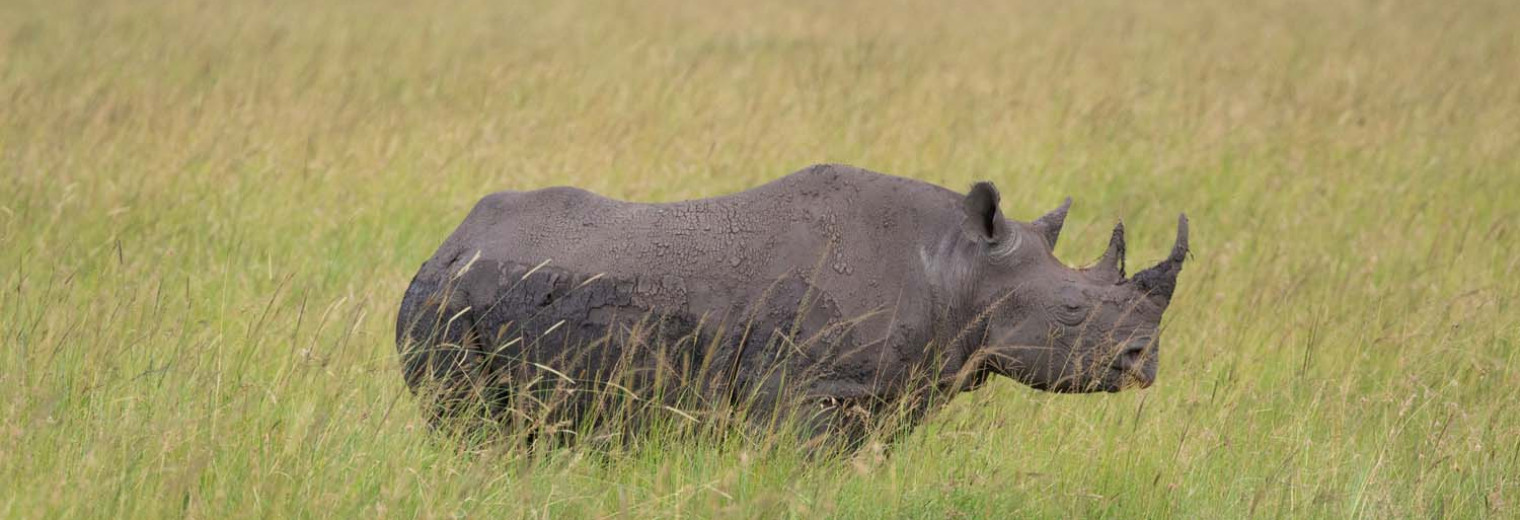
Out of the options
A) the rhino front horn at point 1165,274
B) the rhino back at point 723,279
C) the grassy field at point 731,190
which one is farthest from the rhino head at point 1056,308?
the grassy field at point 731,190

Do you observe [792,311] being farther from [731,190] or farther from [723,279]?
[731,190]

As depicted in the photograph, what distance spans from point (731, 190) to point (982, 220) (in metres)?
4.08

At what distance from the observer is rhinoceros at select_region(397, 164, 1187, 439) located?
177 inches

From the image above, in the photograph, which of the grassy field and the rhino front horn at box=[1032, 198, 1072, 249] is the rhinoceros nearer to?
the rhino front horn at box=[1032, 198, 1072, 249]

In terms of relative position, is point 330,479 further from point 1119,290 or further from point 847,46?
point 847,46

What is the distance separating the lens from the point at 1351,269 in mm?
7227

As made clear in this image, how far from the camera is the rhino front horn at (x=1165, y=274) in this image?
445cm

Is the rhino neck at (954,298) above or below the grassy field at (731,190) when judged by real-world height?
above

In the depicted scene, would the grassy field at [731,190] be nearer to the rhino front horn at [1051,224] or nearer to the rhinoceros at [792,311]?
the rhinoceros at [792,311]

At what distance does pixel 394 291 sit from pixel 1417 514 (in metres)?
3.87

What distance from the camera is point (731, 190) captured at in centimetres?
862

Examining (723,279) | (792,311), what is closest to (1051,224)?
(792,311)

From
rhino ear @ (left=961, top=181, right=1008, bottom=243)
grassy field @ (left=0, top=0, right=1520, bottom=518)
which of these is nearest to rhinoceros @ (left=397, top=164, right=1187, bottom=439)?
rhino ear @ (left=961, top=181, right=1008, bottom=243)

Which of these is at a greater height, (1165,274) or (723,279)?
(1165,274)
